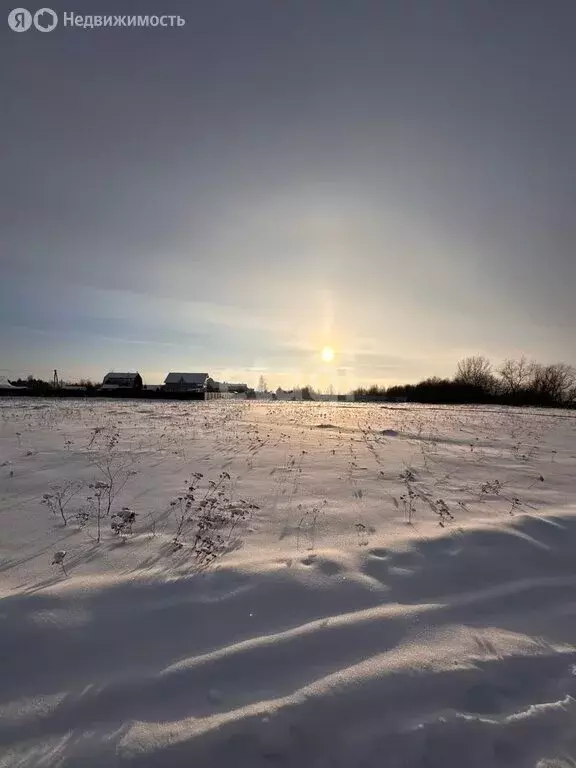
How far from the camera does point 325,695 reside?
2.35 metres

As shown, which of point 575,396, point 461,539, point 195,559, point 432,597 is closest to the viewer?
point 432,597

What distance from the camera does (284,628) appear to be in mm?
2941

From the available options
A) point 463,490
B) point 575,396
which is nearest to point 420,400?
point 575,396

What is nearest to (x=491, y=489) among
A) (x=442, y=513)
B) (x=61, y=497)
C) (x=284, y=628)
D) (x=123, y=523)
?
(x=442, y=513)

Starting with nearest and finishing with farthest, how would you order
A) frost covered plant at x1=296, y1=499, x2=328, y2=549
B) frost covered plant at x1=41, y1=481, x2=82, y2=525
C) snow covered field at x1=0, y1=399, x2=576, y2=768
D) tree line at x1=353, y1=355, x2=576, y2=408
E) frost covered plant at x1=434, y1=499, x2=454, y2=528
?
1. snow covered field at x1=0, y1=399, x2=576, y2=768
2. frost covered plant at x1=296, y1=499, x2=328, y2=549
3. frost covered plant at x1=41, y1=481, x2=82, y2=525
4. frost covered plant at x1=434, y1=499, x2=454, y2=528
5. tree line at x1=353, y1=355, x2=576, y2=408

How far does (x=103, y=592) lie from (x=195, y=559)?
88 cm

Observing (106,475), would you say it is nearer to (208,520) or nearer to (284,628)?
(208,520)

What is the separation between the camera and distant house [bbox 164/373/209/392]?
236ft

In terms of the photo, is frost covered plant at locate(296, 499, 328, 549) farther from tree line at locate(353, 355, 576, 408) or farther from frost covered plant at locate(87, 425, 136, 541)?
tree line at locate(353, 355, 576, 408)

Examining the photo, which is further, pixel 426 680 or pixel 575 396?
pixel 575 396

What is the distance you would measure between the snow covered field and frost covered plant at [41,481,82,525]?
0.05 meters

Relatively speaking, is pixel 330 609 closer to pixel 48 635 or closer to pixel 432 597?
pixel 432 597

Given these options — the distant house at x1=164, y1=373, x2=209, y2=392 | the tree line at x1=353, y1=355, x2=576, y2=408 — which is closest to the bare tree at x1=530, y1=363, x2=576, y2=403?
the tree line at x1=353, y1=355, x2=576, y2=408

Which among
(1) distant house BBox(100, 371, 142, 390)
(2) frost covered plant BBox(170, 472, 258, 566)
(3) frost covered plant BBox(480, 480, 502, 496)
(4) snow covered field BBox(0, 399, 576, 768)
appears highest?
(1) distant house BBox(100, 371, 142, 390)
